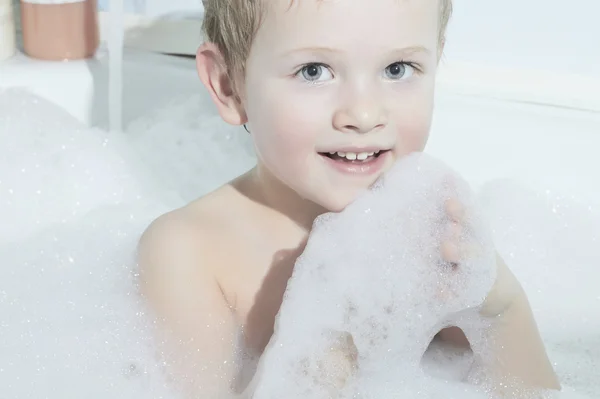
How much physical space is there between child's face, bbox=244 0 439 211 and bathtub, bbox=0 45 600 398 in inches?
14.3

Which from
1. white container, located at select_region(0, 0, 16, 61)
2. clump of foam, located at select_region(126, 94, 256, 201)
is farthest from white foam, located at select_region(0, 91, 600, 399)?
white container, located at select_region(0, 0, 16, 61)

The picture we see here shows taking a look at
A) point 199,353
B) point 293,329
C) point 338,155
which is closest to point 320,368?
point 293,329

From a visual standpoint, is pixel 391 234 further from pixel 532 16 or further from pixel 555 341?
pixel 532 16

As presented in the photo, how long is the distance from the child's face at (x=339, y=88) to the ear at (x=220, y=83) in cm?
7

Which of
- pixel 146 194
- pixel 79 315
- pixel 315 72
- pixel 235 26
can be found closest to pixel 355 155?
pixel 315 72

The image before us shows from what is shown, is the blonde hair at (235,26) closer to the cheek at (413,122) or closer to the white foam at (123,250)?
the cheek at (413,122)

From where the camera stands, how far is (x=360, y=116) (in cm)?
98

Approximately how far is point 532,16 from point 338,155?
0.71 metres

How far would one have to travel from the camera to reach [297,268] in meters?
1.11

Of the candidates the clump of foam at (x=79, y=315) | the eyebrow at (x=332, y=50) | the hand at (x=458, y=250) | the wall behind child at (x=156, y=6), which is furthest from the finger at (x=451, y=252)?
the wall behind child at (x=156, y=6)

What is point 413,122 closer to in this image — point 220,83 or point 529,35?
point 220,83

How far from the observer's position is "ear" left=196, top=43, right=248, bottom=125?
1.16 meters

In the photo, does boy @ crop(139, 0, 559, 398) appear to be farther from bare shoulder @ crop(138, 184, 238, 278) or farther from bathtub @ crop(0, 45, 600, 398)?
bathtub @ crop(0, 45, 600, 398)

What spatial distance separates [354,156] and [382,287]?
17 centimetres
